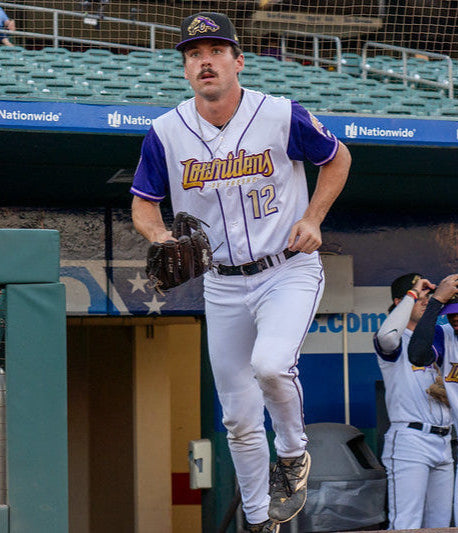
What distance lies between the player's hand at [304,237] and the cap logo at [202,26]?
72 centimetres

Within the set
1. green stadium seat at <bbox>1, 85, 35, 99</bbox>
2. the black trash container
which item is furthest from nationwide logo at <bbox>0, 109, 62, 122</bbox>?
the black trash container

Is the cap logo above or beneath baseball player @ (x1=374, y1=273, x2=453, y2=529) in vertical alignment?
above

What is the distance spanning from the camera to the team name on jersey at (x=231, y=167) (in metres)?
3.34

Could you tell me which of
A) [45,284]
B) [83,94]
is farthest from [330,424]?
[45,284]

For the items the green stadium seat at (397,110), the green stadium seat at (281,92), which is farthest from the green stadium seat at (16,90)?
the green stadium seat at (397,110)

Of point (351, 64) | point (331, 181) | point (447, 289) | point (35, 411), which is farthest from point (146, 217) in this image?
point (351, 64)

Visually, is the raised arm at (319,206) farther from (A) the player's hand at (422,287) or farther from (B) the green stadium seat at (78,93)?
(B) the green stadium seat at (78,93)

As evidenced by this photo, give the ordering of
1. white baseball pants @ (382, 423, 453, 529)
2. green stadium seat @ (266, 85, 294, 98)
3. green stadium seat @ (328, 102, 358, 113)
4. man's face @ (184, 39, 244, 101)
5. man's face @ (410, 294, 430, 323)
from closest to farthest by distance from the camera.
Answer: man's face @ (184, 39, 244, 101) → white baseball pants @ (382, 423, 453, 529) → man's face @ (410, 294, 430, 323) → green stadium seat @ (328, 102, 358, 113) → green stadium seat @ (266, 85, 294, 98)

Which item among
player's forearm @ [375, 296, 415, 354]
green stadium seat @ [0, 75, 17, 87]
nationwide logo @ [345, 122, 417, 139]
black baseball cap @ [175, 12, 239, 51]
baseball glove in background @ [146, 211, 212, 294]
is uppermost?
black baseball cap @ [175, 12, 239, 51]

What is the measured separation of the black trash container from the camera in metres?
6.12

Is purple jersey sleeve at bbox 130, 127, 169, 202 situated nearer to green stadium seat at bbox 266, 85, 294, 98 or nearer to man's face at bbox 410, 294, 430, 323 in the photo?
man's face at bbox 410, 294, 430, 323

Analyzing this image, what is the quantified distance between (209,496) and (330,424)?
1183mm

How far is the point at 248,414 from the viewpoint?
3.40m

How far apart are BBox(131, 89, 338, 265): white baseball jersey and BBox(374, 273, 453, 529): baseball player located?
2.70 m
